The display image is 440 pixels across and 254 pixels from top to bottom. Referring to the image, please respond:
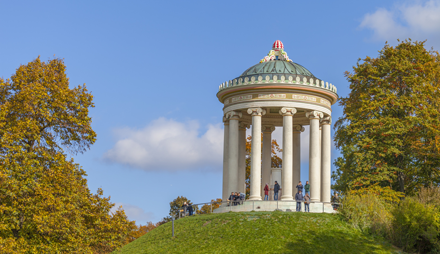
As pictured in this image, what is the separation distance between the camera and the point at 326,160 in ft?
154

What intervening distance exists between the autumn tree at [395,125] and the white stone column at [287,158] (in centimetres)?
475

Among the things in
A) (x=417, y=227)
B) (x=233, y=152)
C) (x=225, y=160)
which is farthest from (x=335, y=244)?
(x=225, y=160)

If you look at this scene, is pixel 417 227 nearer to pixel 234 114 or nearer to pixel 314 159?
pixel 314 159

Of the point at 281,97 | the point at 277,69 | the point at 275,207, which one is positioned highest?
the point at 277,69

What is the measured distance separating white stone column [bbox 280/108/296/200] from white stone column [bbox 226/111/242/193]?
4.18 m

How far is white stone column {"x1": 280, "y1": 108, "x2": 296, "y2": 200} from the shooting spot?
43688 millimetres

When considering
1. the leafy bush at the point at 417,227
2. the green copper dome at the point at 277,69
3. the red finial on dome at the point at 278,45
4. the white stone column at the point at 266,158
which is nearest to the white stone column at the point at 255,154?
the green copper dome at the point at 277,69

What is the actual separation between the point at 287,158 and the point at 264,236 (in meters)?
11.7

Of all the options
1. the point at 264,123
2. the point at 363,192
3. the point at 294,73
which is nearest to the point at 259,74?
the point at 294,73

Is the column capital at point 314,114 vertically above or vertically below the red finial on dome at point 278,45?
below

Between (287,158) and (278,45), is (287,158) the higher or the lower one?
the lower one

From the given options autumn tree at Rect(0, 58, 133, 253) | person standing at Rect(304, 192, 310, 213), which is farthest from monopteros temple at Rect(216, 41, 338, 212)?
autumn tree at Rect(0, 58, 133, 253)

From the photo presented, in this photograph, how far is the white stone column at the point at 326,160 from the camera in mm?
46531

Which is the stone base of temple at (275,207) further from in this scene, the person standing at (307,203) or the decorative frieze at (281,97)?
the decorative frieze at (281,97)
